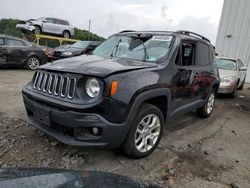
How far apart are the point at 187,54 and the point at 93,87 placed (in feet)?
7.38

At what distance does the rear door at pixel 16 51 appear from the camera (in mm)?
11172

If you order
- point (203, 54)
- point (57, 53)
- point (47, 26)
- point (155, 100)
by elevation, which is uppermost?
point (47, 26)

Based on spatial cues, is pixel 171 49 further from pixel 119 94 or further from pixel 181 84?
pixel 119 94

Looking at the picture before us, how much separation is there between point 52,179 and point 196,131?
159 inches

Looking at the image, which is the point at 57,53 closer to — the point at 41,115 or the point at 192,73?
the point at 192,73

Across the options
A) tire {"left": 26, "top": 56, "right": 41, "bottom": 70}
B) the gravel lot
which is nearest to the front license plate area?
the gravel lot

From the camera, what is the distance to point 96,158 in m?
3.70

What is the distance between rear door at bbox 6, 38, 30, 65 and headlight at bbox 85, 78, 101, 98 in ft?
29.9

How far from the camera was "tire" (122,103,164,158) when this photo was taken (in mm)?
3508

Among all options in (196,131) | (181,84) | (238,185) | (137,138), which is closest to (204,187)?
(238,185)

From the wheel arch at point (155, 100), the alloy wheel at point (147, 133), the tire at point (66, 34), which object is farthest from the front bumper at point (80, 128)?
the tire at point (66, 34)

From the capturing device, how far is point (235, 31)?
54.7 ft

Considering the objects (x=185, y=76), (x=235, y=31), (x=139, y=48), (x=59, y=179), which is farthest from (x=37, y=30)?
(x=59, y=179)

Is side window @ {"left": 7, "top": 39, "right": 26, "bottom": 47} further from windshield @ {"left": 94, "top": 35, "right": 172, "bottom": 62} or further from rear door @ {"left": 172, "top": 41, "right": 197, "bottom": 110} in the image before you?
rear door @ {"left": 172, "top": 41, "right": 197, "bottom": 110}
